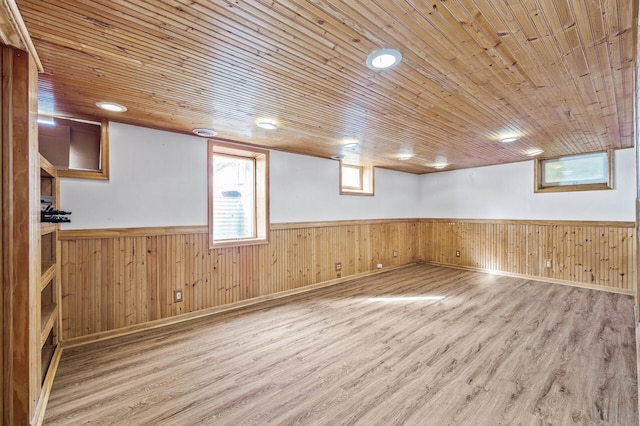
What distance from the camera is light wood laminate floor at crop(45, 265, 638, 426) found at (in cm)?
180

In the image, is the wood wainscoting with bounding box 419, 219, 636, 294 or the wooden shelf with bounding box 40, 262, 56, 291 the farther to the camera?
the wood wainscoting with bounding box 419, 219, 636, 294

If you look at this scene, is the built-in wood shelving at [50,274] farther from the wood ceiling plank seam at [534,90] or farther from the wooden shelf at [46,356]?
the wood ceiling plank seam at [534,90]

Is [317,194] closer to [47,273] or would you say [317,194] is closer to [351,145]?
[351,145]

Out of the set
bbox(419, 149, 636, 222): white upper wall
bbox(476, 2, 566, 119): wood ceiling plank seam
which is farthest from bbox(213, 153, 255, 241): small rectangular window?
bbox(419, 149, 636, 222): white upper wall

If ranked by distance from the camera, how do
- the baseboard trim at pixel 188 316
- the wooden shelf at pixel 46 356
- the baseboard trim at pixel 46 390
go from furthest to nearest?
the baseboard trim at pixel 188 316 < the wooden shelf at pixel 46 356 < the baseboard trim at pixel 46 390

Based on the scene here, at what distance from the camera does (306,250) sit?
15.4ft

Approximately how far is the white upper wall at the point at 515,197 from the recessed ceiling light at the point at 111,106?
20.5ft

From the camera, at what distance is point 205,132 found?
3391mm

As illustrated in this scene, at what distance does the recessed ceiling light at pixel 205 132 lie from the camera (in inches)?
131

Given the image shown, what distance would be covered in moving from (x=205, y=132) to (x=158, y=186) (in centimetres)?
85

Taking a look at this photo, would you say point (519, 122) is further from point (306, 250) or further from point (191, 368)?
point (191, 368)

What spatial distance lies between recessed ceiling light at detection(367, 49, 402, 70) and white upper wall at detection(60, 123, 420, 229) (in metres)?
2.57

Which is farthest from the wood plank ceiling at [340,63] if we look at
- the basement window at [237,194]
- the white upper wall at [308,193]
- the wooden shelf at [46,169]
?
the basement window at [237,194]

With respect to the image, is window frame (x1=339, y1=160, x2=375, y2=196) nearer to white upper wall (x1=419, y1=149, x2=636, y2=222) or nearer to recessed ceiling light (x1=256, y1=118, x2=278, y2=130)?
white upper wall (x1=419, y1=149, x2=636, y2=222)
